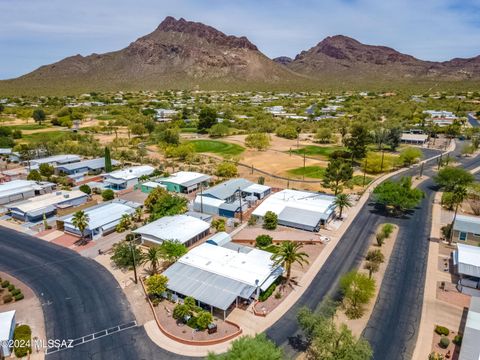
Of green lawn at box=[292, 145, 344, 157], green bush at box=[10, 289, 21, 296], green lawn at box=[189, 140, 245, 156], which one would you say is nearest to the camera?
green bush at box=[10, 289, 21, 296]

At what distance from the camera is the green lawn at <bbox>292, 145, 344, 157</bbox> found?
102306 millimetres

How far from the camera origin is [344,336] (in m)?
26.4

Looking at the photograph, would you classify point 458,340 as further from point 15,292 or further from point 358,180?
point 358,180

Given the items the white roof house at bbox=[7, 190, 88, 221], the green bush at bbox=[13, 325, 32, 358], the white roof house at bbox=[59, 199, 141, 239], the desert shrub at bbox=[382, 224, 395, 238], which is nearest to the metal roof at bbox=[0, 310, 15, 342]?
the green bush at bbox=[13, 325, 32, 358]

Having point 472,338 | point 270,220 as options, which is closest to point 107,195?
point 270,220

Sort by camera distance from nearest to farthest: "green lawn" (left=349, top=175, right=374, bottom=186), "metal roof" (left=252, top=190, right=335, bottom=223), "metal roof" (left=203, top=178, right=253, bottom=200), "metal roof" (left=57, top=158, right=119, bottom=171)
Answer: "metal roof" (left=252, top=190, right=335, bottom=223)
"metal roof" (left=203, top=178, right=253, bottom=200)
"green lawn" (left=349, top=175, right=374, bottom=186)
"metal roof" (left=57, top=158, right=119, bottom=171)

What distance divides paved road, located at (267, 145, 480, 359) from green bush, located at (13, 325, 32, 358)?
21.3 meters

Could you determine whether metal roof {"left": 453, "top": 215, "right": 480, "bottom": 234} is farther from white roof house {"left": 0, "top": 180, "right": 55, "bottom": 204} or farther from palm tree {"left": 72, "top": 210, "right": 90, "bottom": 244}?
white roof house {"left": 0, "top": 180, "right": 55, "bottom": 204}

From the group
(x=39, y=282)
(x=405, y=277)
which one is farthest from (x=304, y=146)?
(x=39, y=282)

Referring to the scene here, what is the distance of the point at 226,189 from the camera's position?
65812 mm

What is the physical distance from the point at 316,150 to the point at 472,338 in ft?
269

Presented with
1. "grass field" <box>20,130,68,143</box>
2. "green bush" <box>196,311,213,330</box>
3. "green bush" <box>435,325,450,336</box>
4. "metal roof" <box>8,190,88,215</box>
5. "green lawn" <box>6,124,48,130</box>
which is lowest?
"green bush" <box>435,325,450,336</box>

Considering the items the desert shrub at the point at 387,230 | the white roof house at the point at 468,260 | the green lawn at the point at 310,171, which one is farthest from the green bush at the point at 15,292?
the green lawn at the point at 310,171

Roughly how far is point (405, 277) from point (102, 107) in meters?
183
